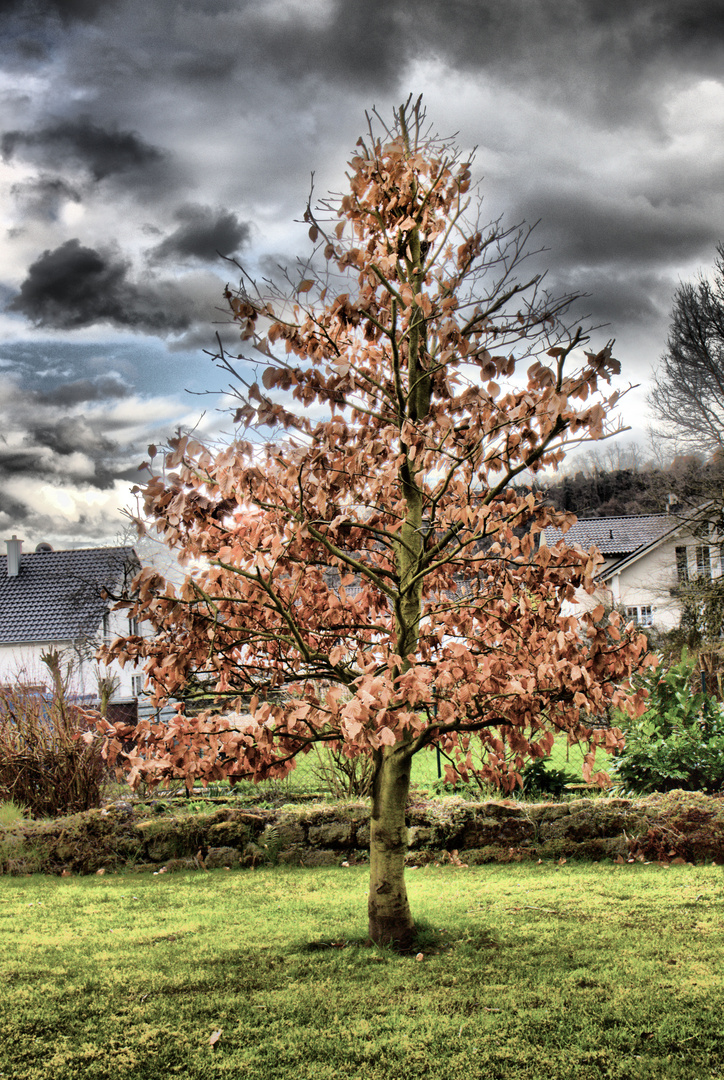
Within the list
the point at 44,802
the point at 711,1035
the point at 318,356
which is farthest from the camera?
the point at 44,802

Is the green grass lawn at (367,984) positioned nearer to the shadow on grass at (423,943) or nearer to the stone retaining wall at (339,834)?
the shadow on grass at (423,943)

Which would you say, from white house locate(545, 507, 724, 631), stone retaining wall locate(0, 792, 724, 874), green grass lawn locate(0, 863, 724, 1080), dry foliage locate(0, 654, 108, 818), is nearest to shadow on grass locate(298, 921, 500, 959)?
green grass lawn locate(0, 863, 724, 1080)

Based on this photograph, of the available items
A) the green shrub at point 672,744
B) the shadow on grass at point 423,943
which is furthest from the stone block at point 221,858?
the green shrub at point 672,744

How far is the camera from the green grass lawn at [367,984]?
3.35m

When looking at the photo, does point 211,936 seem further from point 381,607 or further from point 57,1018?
point 381,607

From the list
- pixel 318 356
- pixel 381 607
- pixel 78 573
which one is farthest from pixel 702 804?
pixel 78 573

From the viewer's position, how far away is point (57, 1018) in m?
3.89

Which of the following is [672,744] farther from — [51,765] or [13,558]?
[13,558]

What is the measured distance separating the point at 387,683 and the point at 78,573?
90.6ft

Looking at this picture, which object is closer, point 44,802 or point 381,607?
point 381,607

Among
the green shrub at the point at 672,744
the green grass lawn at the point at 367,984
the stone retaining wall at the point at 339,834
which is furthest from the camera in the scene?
the green shrub at the point at 672,744

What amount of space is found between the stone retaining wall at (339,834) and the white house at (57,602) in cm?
1845

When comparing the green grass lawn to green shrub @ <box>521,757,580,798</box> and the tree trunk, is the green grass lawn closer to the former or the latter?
the tree trunk

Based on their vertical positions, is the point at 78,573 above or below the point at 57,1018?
above
